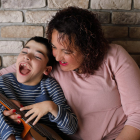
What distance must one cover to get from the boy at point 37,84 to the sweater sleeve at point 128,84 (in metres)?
0.35

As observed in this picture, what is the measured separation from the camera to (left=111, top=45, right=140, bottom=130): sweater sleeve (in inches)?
44.1

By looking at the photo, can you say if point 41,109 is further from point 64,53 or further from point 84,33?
point 84,33

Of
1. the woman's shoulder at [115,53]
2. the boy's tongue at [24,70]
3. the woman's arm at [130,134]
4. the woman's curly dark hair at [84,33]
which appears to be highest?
the woman's curly dark hair at [84,33]

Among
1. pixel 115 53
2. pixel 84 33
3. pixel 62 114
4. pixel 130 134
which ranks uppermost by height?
pixel 84 33

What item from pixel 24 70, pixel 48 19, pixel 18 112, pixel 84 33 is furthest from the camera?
pixel 48 19

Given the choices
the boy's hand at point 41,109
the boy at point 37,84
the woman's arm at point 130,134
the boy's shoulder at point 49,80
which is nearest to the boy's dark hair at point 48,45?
the boy at point 37,84

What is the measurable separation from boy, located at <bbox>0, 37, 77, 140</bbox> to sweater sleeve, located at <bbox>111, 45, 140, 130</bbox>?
35 cm

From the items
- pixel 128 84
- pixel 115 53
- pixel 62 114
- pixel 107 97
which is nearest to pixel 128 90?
pixel 128 84

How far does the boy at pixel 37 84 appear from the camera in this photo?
1.13 meters

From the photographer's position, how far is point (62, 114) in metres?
1.07

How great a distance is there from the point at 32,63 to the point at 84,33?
388 mm

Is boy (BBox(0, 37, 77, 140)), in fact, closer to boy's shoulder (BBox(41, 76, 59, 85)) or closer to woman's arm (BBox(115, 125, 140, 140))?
boy's shoulder (BBox(41, 76, 59, 85))

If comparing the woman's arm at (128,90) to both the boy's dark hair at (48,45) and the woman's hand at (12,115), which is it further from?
the woman's hand at (12,115)

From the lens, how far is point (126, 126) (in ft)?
3.69
